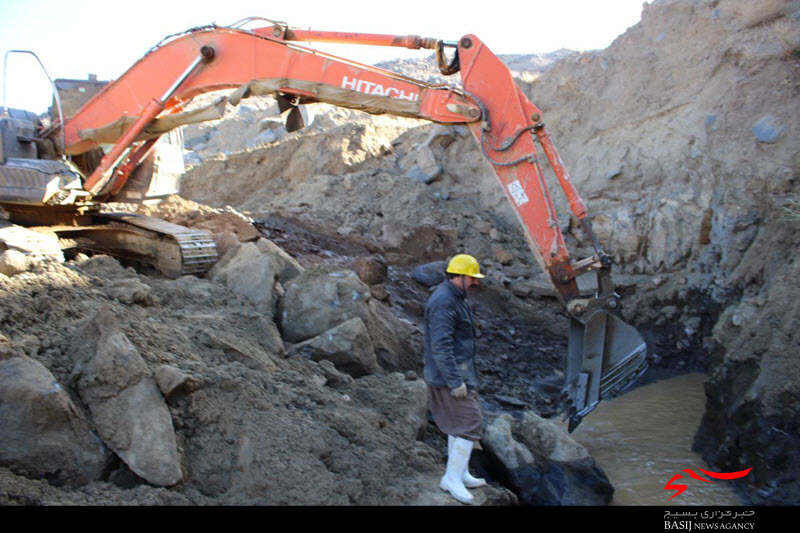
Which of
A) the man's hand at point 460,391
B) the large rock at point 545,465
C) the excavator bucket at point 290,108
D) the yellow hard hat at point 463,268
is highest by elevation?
the excavator bucket at point 290,108

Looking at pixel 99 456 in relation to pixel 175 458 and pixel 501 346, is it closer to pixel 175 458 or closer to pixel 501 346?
pixel 175 458

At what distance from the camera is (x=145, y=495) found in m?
3.42

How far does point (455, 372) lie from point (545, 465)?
5.50 ft

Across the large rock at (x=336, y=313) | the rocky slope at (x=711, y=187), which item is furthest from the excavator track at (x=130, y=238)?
the rocky slope at (x=711, y=187)

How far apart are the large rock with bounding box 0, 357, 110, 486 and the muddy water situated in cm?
409

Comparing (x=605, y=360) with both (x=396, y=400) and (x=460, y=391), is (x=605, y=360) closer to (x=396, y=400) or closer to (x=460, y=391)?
(x=396, y=400)

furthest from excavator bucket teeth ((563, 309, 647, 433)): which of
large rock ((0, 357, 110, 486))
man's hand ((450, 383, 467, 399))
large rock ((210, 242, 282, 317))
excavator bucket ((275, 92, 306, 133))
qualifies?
large rock ((0, 357, 110, 486))

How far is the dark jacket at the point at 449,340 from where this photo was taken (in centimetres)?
412

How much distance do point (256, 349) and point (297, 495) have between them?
171 centimetres

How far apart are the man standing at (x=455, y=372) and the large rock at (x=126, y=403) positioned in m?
1.73

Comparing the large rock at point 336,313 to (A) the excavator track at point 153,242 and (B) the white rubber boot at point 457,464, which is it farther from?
(B) the white rubber boot at point 457,464

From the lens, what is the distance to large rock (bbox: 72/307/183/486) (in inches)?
144

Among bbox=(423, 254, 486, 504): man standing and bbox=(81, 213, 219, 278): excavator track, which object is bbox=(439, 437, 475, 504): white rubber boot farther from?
bbox=(81, 213, 219, 278): excavator track
